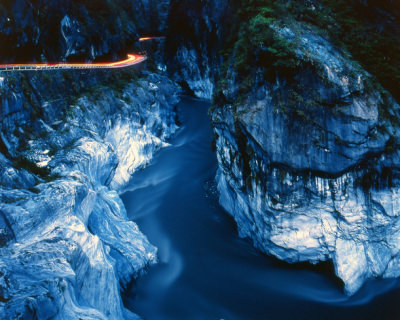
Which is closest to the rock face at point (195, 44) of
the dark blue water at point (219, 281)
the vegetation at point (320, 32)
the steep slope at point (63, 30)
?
the steep slope at point (63, 30)

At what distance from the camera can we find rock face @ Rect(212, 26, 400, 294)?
16453 millimetres

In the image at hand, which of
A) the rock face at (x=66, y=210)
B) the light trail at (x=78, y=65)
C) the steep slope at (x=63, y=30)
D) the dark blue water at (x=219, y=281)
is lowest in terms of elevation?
the dark blue water at (x=219, y=281)

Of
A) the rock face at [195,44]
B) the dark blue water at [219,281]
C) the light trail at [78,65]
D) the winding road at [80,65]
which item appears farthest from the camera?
the rock face at [195,44]

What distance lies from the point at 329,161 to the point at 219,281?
9.17 metres

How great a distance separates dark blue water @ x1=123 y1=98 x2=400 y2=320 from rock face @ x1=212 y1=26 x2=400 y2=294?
104 centimetres

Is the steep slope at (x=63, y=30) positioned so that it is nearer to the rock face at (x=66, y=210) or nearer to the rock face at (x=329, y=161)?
the rock face at (x=66, y=210)

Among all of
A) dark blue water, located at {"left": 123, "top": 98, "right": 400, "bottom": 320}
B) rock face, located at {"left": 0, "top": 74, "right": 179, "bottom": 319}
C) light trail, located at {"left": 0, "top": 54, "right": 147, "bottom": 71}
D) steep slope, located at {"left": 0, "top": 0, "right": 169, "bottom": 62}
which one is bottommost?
dark blue water, located at {"left": 123, "top": 98, "right": 400, "bottom": 320}

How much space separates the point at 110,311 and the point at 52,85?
1715cm

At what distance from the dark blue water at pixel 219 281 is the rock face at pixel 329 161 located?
40.8 inches

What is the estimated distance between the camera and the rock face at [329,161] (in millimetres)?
16453

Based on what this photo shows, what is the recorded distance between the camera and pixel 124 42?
1540 inches

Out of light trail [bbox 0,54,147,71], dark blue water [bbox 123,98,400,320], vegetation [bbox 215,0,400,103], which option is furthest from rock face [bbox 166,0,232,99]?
dark blue water [bbox 123,98,400,320]

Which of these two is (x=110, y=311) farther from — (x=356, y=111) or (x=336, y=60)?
(x=336, y=60)

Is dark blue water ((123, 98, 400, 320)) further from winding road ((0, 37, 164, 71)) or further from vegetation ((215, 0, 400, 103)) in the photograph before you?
winding road ((0, 37, 164, 71))
